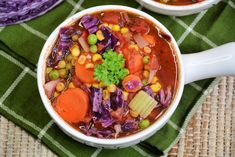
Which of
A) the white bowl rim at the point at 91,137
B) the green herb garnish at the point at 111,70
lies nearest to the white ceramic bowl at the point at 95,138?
the white bowl rim at the point at 91,137

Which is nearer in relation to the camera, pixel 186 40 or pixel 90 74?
pixel 90 74

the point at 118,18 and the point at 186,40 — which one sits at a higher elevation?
the point at 118,18

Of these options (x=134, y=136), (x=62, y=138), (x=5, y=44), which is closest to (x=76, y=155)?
(x=62, y=138)

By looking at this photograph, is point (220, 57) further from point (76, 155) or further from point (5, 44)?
point (5, 44)

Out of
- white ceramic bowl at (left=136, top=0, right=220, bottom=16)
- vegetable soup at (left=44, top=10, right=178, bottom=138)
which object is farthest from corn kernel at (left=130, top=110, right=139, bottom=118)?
white ceramic bowl at (left=136, top=0, right=220, bottom=16)

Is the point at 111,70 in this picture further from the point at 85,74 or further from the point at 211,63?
the point at 211,63

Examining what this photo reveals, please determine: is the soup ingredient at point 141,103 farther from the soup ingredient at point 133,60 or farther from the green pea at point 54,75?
the green pea at point 54,75
